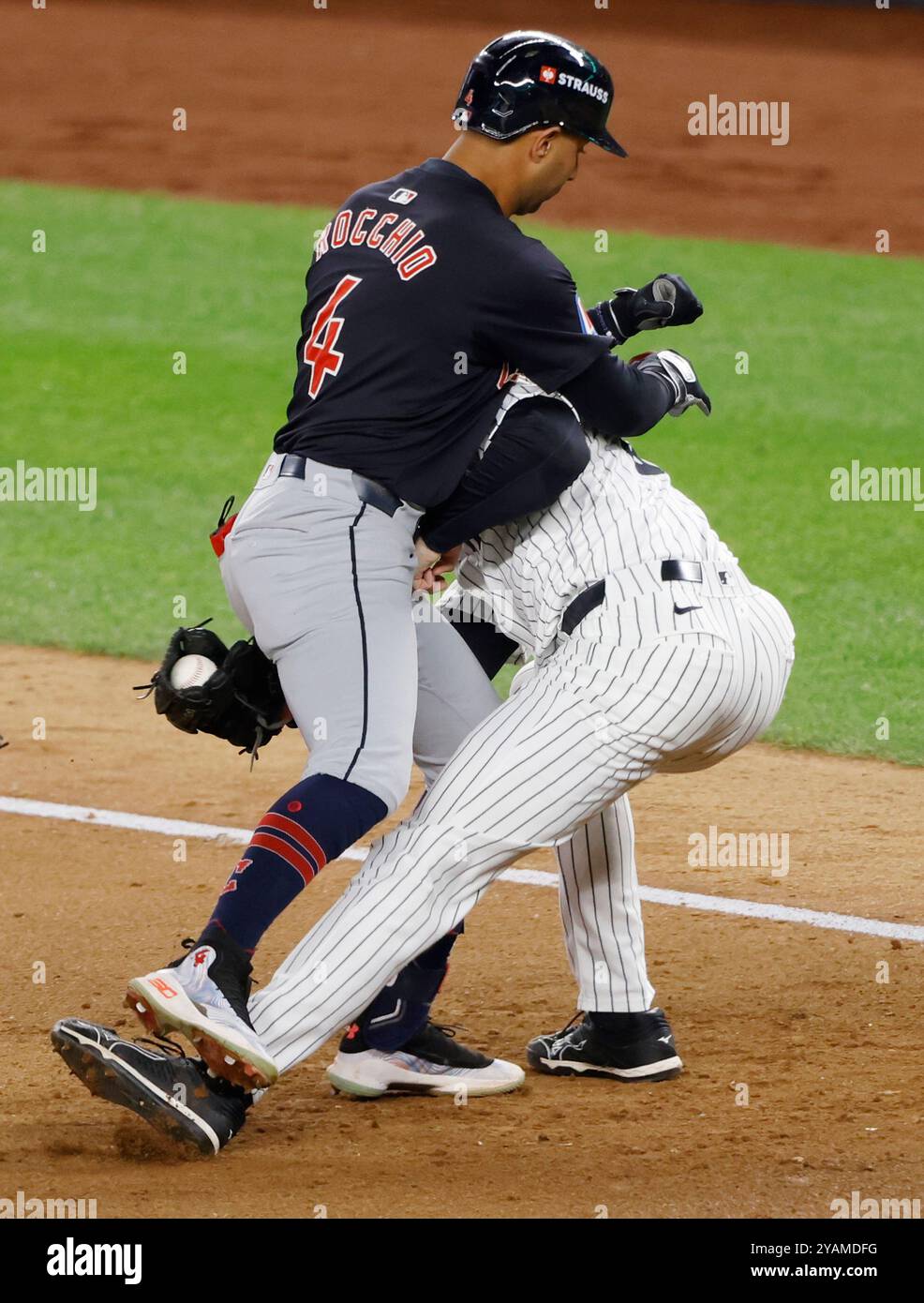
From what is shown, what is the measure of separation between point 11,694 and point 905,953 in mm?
3398

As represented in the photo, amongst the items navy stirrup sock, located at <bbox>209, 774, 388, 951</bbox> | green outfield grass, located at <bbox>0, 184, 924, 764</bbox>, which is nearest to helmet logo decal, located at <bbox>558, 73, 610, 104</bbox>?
Answer: navy stirrup sock, located at <bbox>209, 774, 388, 951</bbox>

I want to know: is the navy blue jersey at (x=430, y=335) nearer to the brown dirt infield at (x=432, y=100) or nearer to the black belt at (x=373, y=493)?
the black belt at (x=373, y=493)

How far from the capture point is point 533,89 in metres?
3.31

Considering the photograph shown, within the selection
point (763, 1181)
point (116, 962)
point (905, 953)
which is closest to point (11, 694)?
point (116, 962)

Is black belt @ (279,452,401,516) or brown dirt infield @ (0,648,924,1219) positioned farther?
black belt @ (279,452,401,516)

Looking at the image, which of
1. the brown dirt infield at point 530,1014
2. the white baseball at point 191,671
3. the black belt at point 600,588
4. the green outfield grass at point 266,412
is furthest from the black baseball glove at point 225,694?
the green outfield grass at point 266,412

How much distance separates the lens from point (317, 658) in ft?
10.6

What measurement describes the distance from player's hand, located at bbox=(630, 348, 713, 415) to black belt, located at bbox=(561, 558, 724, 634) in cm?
33

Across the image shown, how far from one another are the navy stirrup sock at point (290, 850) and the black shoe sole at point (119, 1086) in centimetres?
28

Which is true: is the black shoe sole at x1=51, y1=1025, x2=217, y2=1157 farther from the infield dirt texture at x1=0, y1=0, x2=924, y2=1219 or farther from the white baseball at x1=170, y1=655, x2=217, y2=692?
the white baseball at x1=170, y1=655, x2=217, y2=692

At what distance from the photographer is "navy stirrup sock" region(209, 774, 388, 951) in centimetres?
312

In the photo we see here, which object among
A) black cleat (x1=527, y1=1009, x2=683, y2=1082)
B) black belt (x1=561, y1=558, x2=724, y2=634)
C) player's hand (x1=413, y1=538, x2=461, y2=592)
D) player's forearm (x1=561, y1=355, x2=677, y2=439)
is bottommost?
black cleat (x1=527, y1=1009, x2=683, y2=1082)

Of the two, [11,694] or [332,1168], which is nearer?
[332,1168]
